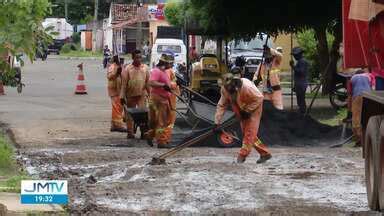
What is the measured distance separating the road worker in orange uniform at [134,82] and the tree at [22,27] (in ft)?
23.4

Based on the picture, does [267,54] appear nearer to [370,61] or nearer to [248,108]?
[248,108]

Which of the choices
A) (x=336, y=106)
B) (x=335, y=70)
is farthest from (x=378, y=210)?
(x=335, y=70)

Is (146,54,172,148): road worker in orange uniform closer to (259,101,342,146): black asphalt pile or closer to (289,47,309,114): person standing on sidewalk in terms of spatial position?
(259,101,342,146): black asphalt pile

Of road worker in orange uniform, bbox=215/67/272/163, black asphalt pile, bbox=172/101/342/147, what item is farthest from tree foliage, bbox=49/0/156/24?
road worker in orange uniform, bbox=215/67/272/163

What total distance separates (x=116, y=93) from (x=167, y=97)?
2346mm

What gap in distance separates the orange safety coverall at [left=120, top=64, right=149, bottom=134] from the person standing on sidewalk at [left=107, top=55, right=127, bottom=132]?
0.47 metres

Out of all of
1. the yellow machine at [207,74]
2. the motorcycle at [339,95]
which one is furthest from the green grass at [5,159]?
the motorcycle at [339,95]

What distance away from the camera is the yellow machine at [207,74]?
23.2 m

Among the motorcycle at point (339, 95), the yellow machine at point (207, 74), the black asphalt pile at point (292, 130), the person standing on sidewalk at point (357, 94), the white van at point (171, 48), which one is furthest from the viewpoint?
the white van at point (171, 48)

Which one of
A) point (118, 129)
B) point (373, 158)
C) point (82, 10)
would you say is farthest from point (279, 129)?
point (82, 10)

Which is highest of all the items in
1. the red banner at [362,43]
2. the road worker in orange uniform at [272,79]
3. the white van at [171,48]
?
the red banner at [362,43]

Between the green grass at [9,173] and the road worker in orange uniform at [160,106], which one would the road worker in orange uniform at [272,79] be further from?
the green grass at [9,173]

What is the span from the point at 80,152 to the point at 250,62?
1866 centimetres

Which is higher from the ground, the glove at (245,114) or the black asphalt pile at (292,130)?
the glove at (245,114)
